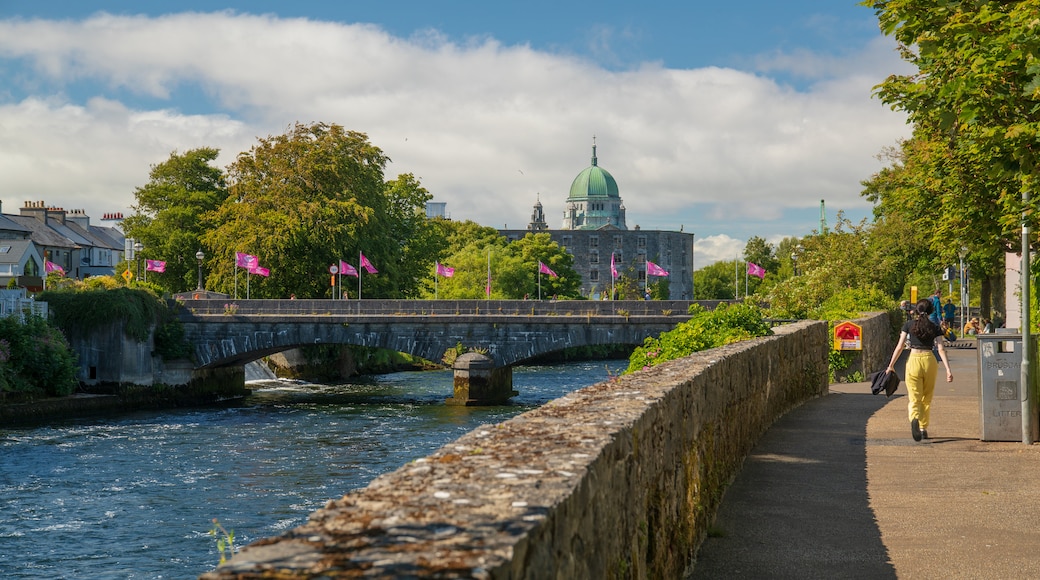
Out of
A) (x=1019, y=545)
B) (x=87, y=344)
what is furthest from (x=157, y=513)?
(x=87, y=344)

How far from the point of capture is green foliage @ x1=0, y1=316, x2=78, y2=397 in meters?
39.2

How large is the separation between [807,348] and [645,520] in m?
14.2

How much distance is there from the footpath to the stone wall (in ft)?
32.4

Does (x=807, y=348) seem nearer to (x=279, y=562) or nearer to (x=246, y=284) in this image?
(x=279, y=562)

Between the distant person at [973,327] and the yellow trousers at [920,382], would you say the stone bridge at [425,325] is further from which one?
the yellow trousers at [920,382]

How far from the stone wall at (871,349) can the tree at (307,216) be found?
101 ft

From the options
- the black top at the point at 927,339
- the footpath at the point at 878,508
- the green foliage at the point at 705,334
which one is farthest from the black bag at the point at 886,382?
the green foliage at the point at 705,334

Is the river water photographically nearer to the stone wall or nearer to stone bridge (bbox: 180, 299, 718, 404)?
stone bridge (bbox: 180, 299, 718, 404)

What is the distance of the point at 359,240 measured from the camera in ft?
199

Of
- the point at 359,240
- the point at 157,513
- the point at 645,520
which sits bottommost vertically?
the point at 157,513

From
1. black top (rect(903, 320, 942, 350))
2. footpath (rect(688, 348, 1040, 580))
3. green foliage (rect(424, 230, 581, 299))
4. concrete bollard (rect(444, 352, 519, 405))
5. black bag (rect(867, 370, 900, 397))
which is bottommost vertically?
concrete bollard (rect(444, 352, 519, 405))

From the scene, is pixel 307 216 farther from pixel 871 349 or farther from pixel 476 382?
pixel 871 349

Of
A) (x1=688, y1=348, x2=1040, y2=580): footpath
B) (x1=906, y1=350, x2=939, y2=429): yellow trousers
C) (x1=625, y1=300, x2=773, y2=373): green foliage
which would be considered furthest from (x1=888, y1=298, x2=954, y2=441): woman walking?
(x1=625, y1=300, x2=773, y2=373): green foliage

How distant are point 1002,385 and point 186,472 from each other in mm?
19027
